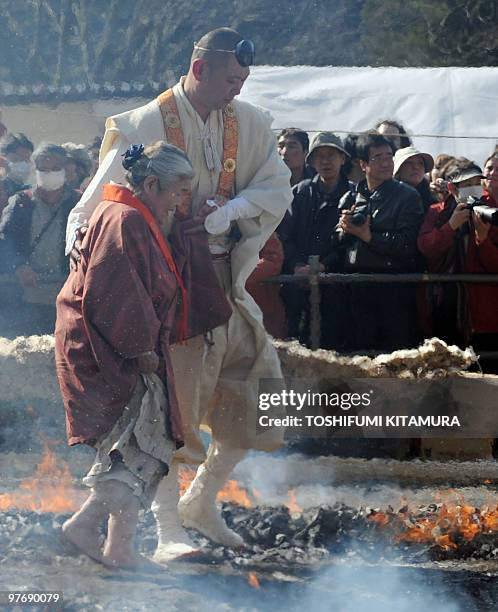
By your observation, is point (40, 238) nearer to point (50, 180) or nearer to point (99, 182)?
point (50, 180)

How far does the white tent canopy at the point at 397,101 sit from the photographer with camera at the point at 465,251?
202cm

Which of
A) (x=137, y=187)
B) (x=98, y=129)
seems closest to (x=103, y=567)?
(x=137, y=187)

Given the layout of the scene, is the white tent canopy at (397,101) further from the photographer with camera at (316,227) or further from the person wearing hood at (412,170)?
the photographer with camera at (316,227)

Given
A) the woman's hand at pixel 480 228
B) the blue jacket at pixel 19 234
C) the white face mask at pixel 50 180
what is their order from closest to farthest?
the woman's hand at pixel 480 228 < the blue jacket at pixel 19 234 < the white face mask at pixel 50 180

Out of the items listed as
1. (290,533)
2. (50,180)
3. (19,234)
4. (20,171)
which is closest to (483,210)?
(290,533)

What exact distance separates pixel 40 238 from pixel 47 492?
8.26ft

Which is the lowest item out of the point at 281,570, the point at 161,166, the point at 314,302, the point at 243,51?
the point at 281,570

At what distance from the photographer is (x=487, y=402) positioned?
7141mm

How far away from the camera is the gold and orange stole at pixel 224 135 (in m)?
5.59

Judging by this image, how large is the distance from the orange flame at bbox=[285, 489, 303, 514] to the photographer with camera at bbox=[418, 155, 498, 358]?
1.71m

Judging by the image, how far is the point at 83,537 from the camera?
499 centimetres

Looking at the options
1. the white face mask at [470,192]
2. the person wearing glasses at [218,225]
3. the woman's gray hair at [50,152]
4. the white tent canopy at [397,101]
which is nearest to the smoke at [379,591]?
the person wearing glasses at [218,225]

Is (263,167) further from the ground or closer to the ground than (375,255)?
further from the ground

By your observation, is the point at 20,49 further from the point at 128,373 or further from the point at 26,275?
the point at 128,373
